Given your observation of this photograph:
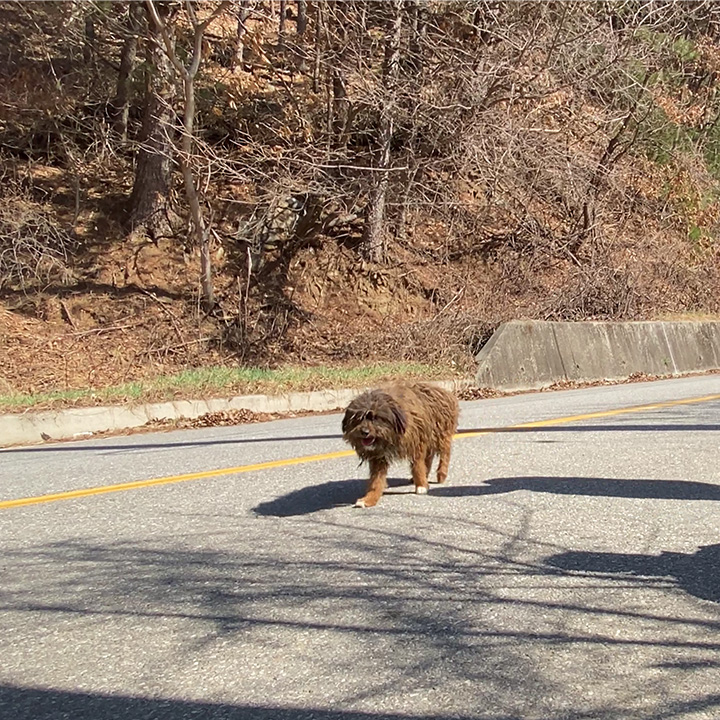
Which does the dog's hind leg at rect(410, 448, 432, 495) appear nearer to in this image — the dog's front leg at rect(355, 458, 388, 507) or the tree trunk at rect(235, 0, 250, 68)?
the dog's front leg at rect(355, 458, 388, 507)

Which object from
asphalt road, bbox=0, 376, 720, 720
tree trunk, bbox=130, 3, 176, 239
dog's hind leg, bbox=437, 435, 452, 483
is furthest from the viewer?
tree trunk, bbox=130, 3, 176, 239

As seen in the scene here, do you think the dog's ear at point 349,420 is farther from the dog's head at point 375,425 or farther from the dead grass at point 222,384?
the dead grass at point 222,384

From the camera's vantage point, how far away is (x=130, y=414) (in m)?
13.3

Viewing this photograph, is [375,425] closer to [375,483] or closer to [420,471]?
[375,483]

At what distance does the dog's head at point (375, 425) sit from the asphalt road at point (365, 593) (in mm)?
439

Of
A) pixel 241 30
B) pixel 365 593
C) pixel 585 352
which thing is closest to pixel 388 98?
pixel 241 30

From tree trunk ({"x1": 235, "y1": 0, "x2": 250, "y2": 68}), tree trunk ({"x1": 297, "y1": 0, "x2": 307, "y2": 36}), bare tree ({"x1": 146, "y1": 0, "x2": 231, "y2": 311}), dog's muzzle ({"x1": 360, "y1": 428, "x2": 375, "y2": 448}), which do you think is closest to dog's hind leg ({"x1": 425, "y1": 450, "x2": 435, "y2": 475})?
dog's muzzle ({"x1": 360, "y1": 428, "x2": 375, "y2": 448})

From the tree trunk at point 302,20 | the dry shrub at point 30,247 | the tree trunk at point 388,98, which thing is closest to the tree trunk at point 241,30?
the tree trunk at point 302,20

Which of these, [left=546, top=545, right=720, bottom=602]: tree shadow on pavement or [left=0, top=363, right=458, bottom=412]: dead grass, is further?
[left=0, top=363, right=458, bottom=412]: dead grass

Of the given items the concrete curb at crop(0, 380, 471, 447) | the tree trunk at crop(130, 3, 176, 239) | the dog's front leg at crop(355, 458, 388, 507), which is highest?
the tree trunk at crop(130, 3, 176, 239)

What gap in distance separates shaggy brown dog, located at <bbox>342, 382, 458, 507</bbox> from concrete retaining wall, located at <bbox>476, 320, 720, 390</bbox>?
11.6m

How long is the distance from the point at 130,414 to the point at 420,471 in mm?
7262

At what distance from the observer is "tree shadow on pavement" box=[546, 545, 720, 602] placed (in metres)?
4.66

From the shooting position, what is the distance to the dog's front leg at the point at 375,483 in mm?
6672
